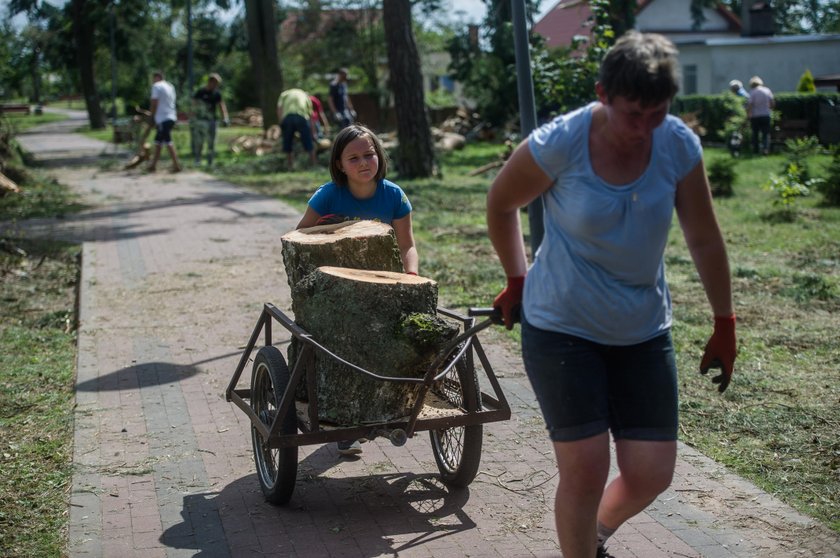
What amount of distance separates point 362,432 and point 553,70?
A: 33.8ft

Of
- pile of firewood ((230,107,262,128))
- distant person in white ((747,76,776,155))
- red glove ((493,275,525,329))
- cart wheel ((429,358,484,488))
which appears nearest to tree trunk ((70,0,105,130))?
pile of firewood ((230,107,262,128))

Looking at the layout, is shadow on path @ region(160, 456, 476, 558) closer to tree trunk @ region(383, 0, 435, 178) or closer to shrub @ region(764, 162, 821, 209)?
shrub @ region(764, 162, 821, 209)

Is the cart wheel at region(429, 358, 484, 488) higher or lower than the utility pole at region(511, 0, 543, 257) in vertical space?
lower

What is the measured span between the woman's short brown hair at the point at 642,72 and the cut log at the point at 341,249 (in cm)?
203

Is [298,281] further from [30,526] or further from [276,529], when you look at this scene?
[30,526]

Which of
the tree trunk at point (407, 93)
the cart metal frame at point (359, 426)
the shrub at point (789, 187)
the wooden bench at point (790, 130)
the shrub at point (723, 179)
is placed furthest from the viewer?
the wooden bench at point (790, 130)

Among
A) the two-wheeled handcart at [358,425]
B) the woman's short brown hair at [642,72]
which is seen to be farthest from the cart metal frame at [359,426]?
the woman's short brown hair at [642,72]

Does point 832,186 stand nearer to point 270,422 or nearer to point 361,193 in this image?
point 361,193

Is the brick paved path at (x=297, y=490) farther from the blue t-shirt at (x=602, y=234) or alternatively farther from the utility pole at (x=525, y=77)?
the blue t-shirt at (x=602, y=234)

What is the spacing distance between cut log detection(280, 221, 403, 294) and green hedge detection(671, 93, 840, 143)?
69.2 ft

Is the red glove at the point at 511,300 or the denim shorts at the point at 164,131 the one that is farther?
the denim shorts at the point at 164,131

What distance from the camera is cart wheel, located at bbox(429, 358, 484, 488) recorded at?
4.53 metres

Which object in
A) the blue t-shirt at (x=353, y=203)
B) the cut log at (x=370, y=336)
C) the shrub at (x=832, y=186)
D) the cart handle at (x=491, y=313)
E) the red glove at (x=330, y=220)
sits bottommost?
the shrub at (x=832, y=186)

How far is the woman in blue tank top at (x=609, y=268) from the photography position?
2986 mm
